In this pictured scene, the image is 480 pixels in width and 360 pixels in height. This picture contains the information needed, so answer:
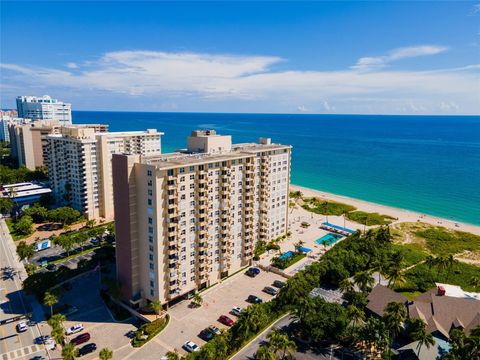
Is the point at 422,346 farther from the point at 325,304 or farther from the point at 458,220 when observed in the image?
the point at 458,220

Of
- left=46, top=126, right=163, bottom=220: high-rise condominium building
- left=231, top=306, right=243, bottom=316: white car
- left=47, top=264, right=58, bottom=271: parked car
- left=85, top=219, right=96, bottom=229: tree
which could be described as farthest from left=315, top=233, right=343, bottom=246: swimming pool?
left=47, top=264, right=58, bottom=271: parked car


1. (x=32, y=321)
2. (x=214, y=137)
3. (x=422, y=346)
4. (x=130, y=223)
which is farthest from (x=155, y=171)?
(x=422, y=346)

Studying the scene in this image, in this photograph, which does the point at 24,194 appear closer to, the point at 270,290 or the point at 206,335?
the point at 206,335

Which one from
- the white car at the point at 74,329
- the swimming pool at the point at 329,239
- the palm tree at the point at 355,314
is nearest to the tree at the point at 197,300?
the white car at the point at 74,329

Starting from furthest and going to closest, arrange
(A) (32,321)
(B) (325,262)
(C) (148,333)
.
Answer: (B) (325,262) → (A) (32,321) → (C) (148,333)

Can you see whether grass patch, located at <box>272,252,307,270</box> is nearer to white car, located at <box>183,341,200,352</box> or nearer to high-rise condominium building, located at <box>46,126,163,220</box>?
white car, located at <box>183,341,200,352</box>

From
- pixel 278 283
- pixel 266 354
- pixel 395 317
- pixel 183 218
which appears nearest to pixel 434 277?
pixel 395 317
